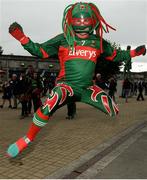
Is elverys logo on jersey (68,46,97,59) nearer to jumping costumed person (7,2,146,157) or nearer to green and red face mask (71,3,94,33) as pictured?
jumping costumed person (7,2,146,157)

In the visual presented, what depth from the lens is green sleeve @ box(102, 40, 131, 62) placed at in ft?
18.9

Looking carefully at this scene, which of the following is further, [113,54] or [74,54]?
[113,54]

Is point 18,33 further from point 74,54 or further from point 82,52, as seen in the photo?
point 82,52

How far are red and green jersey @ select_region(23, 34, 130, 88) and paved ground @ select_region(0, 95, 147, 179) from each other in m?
1.33

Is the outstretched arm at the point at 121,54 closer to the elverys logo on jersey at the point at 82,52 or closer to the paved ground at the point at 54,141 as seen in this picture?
the elverys logo on jersey at the point at 82,52

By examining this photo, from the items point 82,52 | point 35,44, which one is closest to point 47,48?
point 35,44

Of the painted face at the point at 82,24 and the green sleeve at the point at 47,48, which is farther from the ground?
the painted face at the point at 82,24

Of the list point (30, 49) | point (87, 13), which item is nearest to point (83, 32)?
point (87, 13)

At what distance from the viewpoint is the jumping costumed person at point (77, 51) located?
5.20 meters

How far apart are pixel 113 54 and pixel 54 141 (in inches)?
89.6

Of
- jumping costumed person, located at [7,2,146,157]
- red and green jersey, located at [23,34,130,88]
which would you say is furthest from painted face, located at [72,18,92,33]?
red and green jersey, located at [23,34,130,88]

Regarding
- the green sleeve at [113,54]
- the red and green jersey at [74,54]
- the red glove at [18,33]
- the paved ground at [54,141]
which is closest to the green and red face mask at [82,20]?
the red and green jersey at [74,54]

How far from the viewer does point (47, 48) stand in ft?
18.1

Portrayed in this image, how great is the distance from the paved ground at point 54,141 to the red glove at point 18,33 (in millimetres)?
1861
